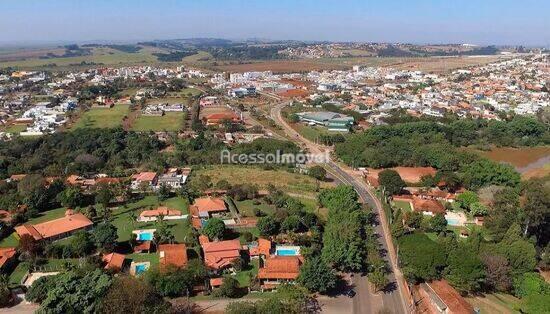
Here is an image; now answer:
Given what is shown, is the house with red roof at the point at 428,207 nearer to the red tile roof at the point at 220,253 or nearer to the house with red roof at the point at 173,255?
the red tile roof at the point at 220,253

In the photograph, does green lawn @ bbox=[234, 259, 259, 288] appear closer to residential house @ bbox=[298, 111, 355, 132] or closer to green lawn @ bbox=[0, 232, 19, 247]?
green lawn @ bbox=[0, 232, 19, 247]

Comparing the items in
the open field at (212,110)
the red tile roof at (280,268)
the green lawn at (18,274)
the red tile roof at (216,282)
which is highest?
the open field at (212,110)

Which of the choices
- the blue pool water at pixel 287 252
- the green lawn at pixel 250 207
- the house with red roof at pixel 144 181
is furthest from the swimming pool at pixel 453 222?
the house with red roof at pixel 144 181

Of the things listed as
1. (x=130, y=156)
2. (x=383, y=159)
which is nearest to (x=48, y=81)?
(x=130, y=156)

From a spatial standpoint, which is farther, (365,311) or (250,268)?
(250,268)

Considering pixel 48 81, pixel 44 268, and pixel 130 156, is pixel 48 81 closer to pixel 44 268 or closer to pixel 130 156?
pixel 130 156

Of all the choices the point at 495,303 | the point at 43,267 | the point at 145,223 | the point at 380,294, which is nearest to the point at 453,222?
the point at 495,303

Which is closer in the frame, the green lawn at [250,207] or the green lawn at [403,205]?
the green lawn at [250,207]

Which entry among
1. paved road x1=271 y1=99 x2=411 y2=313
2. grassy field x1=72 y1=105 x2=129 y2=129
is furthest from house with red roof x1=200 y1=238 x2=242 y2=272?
grassy field x1=72 y1=105 x2=129 y2=129
